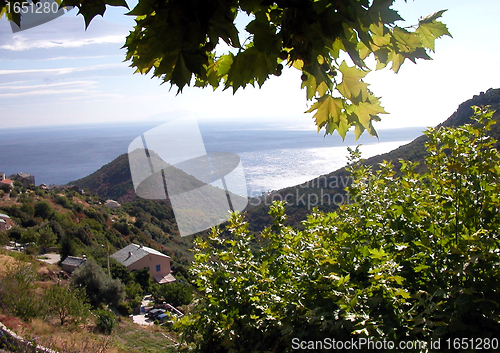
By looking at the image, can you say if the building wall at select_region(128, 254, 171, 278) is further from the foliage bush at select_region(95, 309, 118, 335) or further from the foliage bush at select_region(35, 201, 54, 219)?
the foliage bush at select_region(95, 309, 118, 335)

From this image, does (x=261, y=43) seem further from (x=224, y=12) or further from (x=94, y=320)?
(x=94, y=320)

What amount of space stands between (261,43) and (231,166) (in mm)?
5970

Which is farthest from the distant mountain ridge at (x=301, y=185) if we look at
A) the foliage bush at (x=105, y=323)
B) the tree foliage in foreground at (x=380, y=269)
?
the foliage bush at (x=105, y=323)

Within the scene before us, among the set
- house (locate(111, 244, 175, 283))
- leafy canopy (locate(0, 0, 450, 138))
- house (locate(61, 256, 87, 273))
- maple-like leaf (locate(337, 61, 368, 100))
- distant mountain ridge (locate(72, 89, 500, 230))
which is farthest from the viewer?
house (locate(111, 244, 175, 283))

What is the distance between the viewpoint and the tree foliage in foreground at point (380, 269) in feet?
4.16

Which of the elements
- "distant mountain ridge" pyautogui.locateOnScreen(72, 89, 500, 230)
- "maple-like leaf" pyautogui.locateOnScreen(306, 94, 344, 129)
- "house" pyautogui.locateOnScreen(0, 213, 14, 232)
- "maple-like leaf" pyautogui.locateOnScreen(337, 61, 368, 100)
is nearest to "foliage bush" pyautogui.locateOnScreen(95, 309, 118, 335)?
"distant mountain ridge" pyautogui.locateOnScreen(72, 89, 500, 230)

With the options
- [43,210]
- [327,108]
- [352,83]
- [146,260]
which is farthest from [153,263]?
[352,83]

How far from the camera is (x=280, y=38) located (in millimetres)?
883

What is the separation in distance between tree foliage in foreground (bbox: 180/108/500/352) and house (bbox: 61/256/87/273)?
22305mm

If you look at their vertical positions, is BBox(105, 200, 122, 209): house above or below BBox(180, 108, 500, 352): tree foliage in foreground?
below

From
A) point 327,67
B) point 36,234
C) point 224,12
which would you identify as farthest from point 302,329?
point 36,234

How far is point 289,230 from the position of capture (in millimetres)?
2316

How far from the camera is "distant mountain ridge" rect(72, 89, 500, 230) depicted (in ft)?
26.4

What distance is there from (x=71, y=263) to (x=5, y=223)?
23.4 feet
